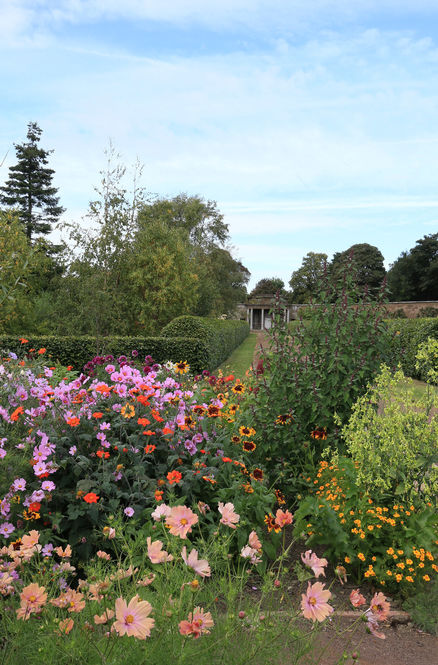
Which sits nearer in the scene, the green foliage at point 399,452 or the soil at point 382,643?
the soil at point 382,643

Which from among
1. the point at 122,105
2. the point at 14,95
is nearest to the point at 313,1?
the point at 122,105

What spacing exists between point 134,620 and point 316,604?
19.7 inches

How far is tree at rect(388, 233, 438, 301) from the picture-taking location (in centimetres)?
4216

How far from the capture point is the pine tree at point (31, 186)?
110 feet

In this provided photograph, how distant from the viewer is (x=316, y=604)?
1295 millimetres

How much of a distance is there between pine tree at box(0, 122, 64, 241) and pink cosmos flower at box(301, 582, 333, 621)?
115 feet

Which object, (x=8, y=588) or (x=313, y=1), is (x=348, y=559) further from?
(x=313, y=1)

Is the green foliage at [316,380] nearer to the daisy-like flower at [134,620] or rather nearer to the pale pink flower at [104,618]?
the pale pink flower at [104,618]

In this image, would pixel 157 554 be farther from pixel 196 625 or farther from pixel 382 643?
pixel 382 643

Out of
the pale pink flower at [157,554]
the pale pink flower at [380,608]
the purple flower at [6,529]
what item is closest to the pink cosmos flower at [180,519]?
the pale pink flower at [157,554]

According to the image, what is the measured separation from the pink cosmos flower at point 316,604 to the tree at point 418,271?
44.2 meters

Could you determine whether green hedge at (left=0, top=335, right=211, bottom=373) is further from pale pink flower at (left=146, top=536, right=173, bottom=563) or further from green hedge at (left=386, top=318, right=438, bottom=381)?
pale pink flower at (left=146, top=536, right=173, bottom=563)

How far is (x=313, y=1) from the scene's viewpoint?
15.7 feet

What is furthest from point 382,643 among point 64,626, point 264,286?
point 264,286
